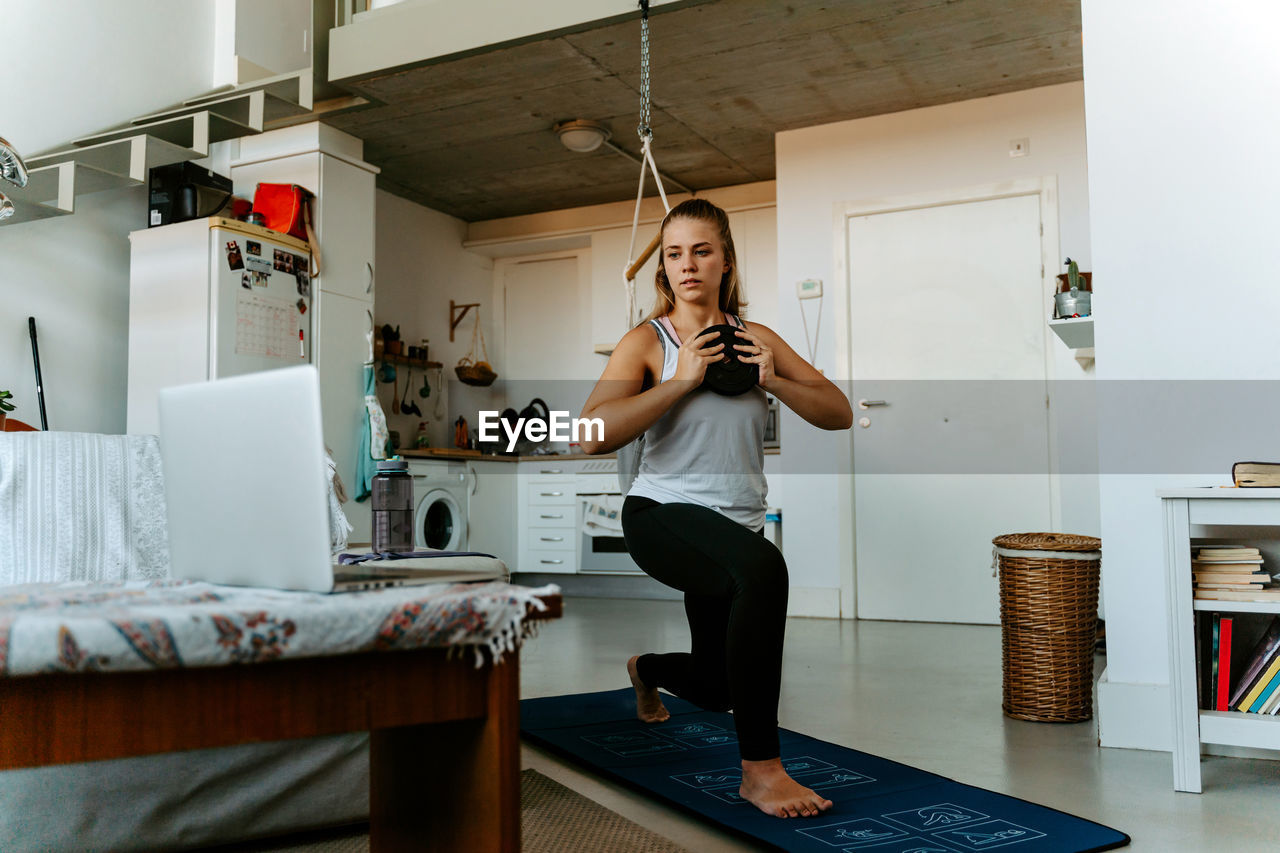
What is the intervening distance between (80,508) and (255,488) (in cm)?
132

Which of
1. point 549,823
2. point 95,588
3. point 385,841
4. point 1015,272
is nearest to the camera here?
point 95,588

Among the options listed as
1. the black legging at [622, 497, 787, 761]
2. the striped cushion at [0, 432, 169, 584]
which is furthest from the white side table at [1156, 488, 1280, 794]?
the striped cushion at [0, 432, 169, 584]

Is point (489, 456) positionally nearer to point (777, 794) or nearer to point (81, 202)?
point (81, 202)

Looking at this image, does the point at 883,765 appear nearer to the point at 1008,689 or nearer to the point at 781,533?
the point at 1008,689

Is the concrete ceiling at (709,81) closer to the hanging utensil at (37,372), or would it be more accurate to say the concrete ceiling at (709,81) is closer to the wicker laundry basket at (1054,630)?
the hanging utensil at (37,372)

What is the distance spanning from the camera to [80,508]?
1999 mm

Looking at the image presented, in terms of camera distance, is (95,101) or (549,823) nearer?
(549,823)

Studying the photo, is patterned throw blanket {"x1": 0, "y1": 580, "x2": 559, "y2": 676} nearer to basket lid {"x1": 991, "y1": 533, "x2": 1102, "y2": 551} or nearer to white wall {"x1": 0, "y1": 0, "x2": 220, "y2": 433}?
basket lid {"x1": 991, "y1": 533, "x2": 1102, "y2": 551}

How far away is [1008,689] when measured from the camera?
2.87 m

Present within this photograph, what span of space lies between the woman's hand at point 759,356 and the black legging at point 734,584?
299mm

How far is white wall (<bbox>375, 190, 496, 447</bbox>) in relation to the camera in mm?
6387

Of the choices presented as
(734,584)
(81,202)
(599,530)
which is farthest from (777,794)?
(599,530)

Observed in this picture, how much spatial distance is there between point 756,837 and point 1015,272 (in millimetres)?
3751

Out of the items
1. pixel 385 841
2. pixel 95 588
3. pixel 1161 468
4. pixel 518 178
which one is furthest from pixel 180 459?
pixel 518 178
